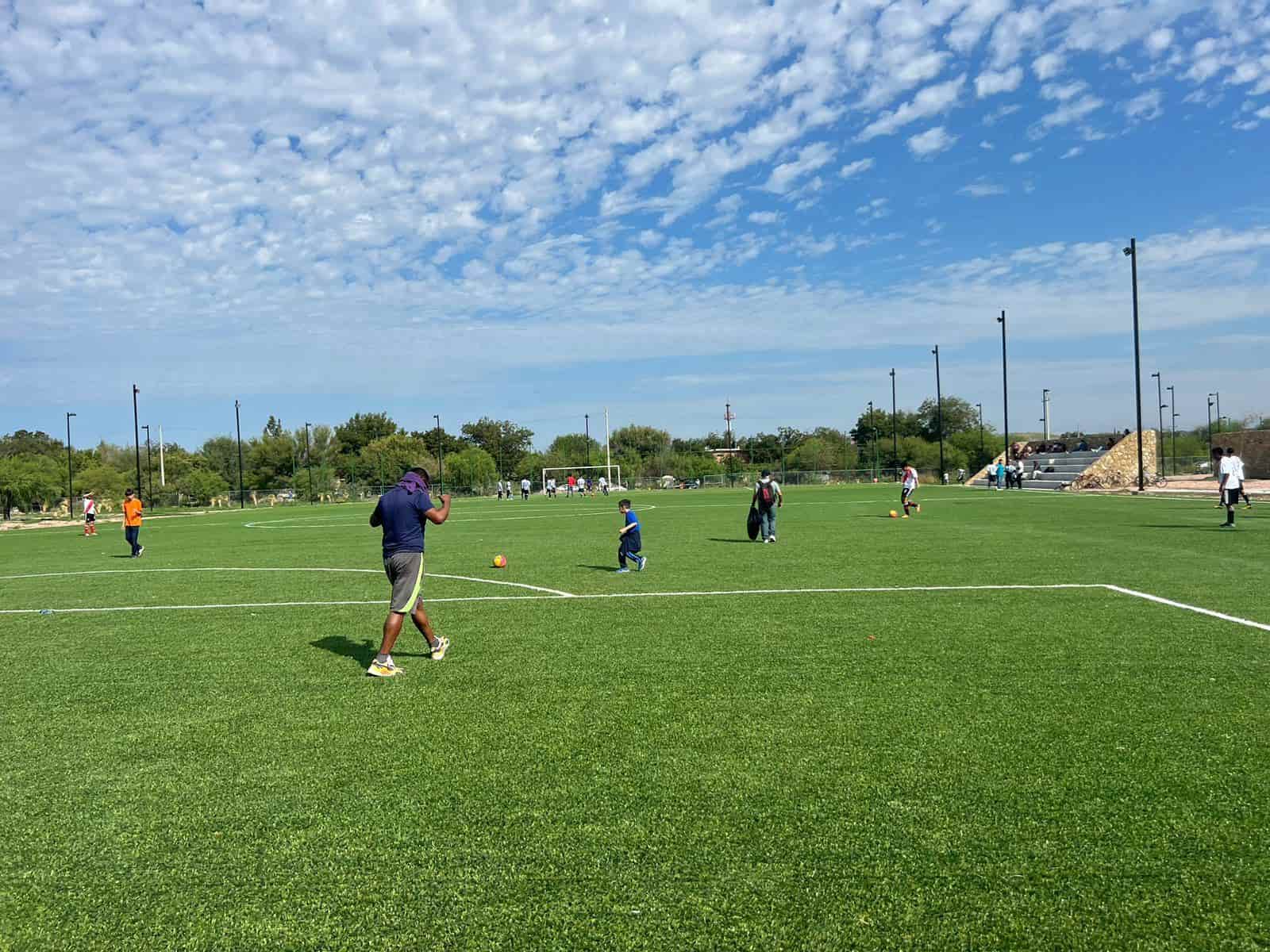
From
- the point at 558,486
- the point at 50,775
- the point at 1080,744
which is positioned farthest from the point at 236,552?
the point at 558,486

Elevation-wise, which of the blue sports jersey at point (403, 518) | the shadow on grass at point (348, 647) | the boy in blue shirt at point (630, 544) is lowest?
the shadow on grass at point (348, 647)

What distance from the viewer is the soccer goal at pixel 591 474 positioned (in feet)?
257

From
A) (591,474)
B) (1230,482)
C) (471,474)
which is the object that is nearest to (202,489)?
(471,474)

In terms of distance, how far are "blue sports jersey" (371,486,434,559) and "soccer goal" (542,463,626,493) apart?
6544 centimetres

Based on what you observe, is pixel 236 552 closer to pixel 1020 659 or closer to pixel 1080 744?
pixel 1020 659

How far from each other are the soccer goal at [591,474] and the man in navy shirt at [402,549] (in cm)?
6540

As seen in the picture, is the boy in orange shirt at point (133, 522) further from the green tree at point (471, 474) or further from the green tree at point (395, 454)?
the green tree at point (395, 454)

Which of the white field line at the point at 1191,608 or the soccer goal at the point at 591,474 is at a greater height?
the soccer goal at the point at 591,474

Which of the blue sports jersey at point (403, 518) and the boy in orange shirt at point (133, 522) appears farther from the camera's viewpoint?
the boy in orange shirt at point (133, 522)

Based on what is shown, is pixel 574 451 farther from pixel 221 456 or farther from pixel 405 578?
pixel 405 578

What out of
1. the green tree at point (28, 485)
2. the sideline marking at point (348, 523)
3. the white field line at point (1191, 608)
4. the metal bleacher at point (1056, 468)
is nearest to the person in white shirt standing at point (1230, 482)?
the white field line at point (1191, 608)

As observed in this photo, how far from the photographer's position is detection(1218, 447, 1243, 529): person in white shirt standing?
66.2ft

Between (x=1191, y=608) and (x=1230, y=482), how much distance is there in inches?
517

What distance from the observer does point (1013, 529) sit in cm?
2188
